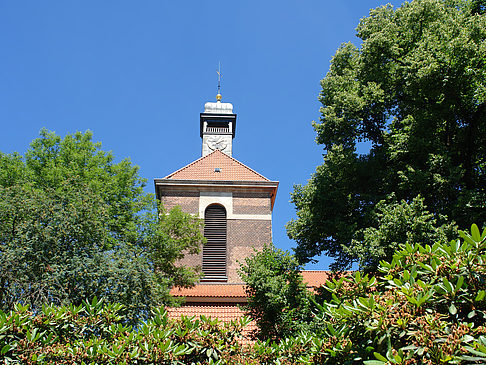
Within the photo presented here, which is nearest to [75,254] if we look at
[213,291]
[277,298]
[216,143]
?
[277,298]

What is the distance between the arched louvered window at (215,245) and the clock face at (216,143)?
8792 millimetres

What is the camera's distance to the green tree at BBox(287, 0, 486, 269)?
44.8 ft

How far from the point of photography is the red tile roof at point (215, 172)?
2673 centimetres

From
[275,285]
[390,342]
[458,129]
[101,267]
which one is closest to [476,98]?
[458,129]

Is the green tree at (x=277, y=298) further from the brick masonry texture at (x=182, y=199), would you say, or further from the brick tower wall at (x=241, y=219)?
the brick masonry texture at (x=182, y=199)

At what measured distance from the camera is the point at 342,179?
53.6 feet

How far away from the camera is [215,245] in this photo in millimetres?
24750

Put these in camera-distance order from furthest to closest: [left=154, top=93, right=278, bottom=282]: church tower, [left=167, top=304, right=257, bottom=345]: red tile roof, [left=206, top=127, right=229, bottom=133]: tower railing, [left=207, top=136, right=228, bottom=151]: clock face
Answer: [left=206, top=127, right=229, bottom=133]: tower railing < [left=207, top=136, right=228, bottom=151]: clock face < [left=154, top=93, right=278, bottom=282]: church tower < [left=167, top=304, right=257, bottom=345]: red tile roof

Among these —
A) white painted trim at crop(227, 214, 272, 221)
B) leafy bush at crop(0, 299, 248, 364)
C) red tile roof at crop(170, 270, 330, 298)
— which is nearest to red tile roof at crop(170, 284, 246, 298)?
red tile roof at crop(170, 270, 330, 298)

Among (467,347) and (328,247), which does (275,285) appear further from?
(467,347)

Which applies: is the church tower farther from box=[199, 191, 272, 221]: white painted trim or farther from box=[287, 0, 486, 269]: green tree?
box=[287, 0, 486, 269]: green tree

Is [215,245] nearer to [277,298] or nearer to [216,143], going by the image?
[277,298]

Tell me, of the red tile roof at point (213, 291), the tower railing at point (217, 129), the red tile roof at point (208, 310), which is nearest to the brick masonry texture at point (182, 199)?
the red tile roof at point (213, 291)

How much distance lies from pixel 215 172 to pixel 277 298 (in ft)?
44.2
